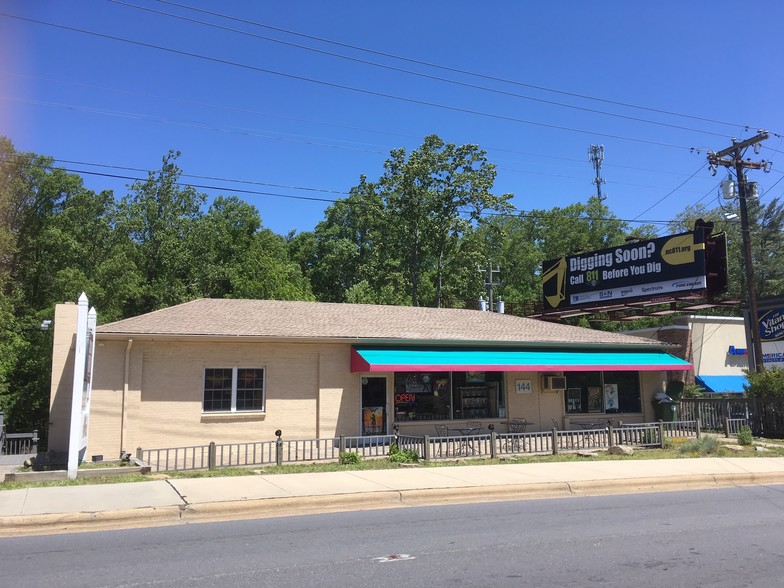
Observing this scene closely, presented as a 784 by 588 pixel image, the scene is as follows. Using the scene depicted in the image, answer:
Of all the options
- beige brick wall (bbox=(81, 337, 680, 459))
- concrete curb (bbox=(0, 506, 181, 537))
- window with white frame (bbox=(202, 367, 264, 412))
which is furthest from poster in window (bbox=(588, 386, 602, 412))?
concrete curb (bbox=(0, 506, 181, 537))

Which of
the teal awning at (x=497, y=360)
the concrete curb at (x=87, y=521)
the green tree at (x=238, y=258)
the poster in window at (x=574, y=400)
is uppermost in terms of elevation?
the green tree at (x=238, y=258)

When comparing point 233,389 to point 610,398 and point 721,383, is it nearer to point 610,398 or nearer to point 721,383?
point 610,398

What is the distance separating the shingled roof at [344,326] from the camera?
1770 cm

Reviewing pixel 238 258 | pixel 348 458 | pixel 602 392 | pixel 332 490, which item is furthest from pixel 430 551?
pixel 238 258

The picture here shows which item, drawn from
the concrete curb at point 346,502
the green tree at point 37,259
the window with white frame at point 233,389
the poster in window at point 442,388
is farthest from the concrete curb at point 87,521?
the green tree at point 37,259

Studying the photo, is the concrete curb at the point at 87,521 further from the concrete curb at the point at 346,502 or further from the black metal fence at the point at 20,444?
the black metal fence at the point at 20,444

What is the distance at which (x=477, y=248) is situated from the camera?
44.7 metres

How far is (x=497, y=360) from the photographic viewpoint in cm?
1994

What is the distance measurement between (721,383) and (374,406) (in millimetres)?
21473

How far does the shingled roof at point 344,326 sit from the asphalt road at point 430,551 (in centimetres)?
989

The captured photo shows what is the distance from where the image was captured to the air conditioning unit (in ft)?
71.8

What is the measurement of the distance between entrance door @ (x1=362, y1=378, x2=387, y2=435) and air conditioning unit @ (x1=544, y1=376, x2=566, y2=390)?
5.92m

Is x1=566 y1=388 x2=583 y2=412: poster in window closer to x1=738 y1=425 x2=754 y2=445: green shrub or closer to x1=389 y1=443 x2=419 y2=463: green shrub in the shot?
x1=738 y1=425 x2=754 y2=445: green shrub

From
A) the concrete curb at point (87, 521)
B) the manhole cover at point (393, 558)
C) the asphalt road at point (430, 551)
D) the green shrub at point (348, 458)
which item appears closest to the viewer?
the asphalt road at point (430, 551)
